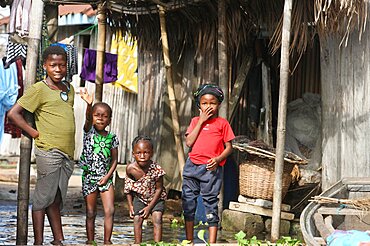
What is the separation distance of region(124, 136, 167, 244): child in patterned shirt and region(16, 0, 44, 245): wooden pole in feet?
3.12

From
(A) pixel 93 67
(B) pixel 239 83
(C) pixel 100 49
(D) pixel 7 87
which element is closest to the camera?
(C) pixel 100 49

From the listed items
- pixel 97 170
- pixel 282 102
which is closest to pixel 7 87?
pixel 97 170

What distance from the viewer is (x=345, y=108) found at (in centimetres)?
840

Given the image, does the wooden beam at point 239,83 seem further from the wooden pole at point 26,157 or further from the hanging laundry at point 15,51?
the wooden pole at point 26,157

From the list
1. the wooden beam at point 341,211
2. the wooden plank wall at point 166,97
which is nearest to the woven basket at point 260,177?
the wooden plank wall at point 166,97

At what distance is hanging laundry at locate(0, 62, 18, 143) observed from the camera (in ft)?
33.6

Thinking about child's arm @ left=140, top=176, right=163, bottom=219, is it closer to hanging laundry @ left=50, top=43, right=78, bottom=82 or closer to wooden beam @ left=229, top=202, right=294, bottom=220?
hanging laundry @ left=50, top=43, right=78, bottom=82

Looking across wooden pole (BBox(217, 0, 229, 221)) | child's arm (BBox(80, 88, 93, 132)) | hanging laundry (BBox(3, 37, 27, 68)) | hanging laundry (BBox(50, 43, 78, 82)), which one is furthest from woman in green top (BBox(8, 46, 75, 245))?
wooden pole (BBox(217, 0, 229, 221))

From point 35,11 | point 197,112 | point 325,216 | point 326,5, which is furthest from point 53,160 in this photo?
point 197,112

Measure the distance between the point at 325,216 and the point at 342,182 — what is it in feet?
1.59

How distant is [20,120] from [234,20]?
3.60m

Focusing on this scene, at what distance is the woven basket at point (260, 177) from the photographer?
8867 mm

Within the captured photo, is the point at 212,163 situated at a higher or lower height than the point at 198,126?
lower

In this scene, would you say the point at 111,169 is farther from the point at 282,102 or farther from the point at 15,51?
the point at 15,51
